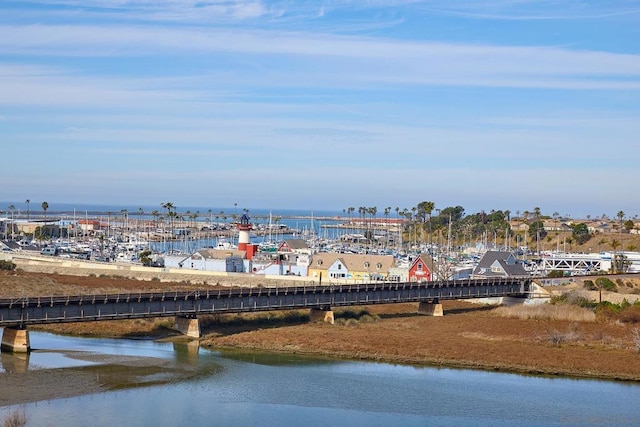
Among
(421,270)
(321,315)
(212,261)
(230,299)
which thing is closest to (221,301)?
(230,299)

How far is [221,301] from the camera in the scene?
6506cm

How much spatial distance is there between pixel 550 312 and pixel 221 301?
29.1 m

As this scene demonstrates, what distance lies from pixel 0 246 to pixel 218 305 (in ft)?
264

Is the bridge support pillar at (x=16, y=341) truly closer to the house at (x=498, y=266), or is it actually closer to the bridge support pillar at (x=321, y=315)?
the bridge support pillar at (x=321, y=315)

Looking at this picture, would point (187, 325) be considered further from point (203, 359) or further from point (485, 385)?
point (485, 385)

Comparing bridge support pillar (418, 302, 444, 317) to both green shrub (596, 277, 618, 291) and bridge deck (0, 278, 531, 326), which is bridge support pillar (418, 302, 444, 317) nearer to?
bridge deck (0, 278, 531, 326)

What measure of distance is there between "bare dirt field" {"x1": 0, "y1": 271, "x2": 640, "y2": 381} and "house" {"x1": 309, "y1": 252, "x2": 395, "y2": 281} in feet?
65.6

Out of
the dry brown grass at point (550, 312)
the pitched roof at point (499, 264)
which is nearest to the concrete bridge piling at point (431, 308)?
the dry brown grass at point (550, 312)

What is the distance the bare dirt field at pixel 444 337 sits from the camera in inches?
2186

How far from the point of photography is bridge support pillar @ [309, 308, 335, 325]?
70188 millimetres

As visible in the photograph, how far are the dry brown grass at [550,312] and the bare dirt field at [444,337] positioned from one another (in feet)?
0.75

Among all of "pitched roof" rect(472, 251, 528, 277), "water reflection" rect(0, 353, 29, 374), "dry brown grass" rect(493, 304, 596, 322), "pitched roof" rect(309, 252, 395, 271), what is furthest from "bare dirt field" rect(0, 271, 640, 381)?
"pitched roof" rect(309, 252, 395, 271)

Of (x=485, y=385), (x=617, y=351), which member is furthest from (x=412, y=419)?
(x=617, y=351)

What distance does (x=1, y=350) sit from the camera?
54688 mm
